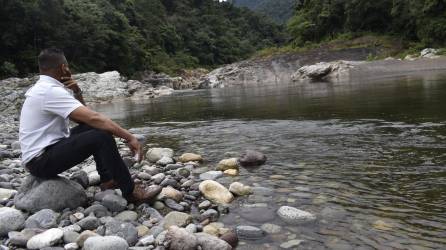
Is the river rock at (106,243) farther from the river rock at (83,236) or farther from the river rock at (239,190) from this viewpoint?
the river rock at (239,190)

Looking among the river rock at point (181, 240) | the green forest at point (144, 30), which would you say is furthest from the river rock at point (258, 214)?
the green forest at point (144, 30)

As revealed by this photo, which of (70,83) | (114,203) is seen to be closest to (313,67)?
(70,83)

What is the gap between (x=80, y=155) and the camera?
16.4 feet

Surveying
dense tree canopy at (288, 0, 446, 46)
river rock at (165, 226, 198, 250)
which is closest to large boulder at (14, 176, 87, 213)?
river rock at (165, 226, 198, 250)

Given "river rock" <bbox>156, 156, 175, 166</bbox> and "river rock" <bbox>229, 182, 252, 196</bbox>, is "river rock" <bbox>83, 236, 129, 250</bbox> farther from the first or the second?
"river rock" <bbox>156, 156, 175, 166</bbox>

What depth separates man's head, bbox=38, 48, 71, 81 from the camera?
5031 millimetres

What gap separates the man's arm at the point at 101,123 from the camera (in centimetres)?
472

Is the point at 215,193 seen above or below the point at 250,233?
above

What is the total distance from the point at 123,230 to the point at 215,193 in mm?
1515

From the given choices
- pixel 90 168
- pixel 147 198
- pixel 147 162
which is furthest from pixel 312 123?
pixel 147 198

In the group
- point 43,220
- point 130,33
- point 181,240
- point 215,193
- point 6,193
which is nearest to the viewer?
point 181,240

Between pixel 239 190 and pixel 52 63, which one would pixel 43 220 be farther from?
pixel 239 190

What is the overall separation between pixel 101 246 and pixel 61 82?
2.18 meters

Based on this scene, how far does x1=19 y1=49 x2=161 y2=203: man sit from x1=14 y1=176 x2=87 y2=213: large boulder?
0.12 m
